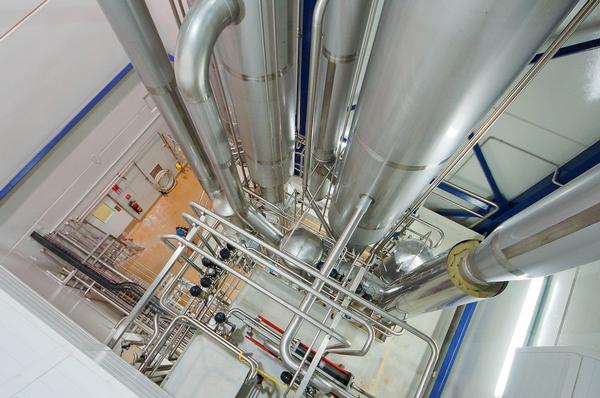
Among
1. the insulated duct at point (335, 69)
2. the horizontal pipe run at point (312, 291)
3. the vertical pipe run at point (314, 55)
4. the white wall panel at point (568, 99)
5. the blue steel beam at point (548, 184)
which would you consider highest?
the white wall panel at point (568, 99)

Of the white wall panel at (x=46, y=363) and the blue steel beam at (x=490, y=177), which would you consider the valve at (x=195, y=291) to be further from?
the blue steel beam at (x=490, y=177)

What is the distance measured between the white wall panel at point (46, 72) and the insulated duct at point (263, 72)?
2.07 m

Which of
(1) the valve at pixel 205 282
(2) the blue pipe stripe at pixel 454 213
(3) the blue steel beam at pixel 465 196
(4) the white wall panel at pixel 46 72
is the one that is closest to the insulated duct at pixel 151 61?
(1) the valve at pixel 205 282

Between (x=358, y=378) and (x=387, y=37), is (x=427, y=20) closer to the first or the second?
(x=387, y=37)

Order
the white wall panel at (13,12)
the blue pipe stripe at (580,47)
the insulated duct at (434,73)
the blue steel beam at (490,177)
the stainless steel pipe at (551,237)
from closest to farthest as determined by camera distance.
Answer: the insulated duct at (434,73), the stainless steel pipe at (551,237), the blue pipe stripe at (580,47), the white wall panel at (13,12), the blue steel beam at (490,177)

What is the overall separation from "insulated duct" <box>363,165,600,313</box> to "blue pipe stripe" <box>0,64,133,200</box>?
3.41 m

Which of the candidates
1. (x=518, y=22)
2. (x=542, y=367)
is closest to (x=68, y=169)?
(x=518, y=22)

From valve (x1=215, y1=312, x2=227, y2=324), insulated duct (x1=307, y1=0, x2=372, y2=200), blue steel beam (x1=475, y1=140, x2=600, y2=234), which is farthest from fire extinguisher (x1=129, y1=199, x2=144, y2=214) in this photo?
blue steel beam (x1=475, y1=140, x2=600, y2=234)

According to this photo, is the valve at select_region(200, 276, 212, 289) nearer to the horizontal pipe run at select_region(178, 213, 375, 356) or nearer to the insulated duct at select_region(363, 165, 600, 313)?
the horizontal pipe run at select_region(178, 213, 375, 356)

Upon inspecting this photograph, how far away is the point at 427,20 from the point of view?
0.63m

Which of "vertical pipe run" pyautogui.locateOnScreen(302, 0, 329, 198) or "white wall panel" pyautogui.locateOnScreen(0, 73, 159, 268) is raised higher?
"vertical pipe run" pyautogui.locateOnScreen(302, 0, 329, 198)

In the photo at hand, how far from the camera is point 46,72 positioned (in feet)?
8.28

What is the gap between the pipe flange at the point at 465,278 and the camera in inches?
44.6

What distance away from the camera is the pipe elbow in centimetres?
90
